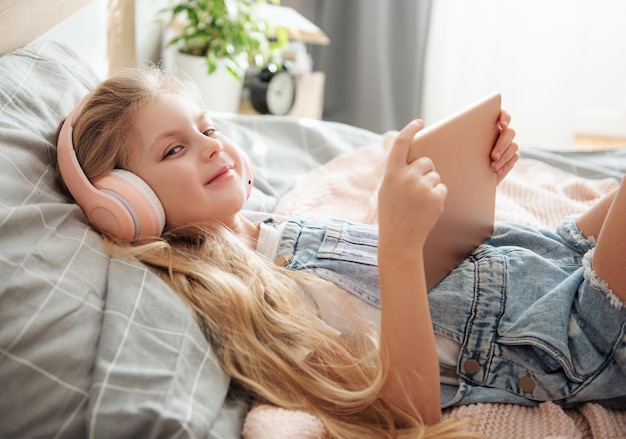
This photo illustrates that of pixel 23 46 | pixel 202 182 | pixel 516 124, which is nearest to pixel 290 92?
pixel 516 124

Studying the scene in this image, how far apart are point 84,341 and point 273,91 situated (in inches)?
65.3

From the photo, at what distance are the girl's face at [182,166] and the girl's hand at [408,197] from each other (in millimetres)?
310

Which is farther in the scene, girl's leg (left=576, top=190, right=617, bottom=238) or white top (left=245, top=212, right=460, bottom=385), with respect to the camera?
girl's leg (left=576, top=190, right=617, bottom=238)

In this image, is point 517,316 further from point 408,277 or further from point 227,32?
point 227,32

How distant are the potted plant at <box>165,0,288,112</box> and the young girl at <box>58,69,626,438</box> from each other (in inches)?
38.7

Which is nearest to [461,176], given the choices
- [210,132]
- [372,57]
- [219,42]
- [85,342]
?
[210,132]

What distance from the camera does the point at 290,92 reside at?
95.3 inches

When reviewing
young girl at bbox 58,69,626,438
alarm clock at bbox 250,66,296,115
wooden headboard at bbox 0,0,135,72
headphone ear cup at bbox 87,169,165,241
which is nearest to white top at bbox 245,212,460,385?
young girl at bbox 58,69,626,438

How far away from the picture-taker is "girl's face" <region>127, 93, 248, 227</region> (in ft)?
3.53

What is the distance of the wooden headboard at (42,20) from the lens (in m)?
1.19

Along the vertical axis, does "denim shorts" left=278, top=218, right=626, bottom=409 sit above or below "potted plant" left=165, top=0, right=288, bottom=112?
below

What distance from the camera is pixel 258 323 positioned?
94 cm

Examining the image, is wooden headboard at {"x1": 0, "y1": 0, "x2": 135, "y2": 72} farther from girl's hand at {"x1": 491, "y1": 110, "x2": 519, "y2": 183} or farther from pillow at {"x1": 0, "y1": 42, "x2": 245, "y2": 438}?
girl's hand at {"x1": 491, "y1": 110, "x2": 519, "y2": 183}

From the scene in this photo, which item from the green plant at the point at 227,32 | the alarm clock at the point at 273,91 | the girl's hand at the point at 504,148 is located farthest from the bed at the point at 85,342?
the alarm clock at the point at 273,91
